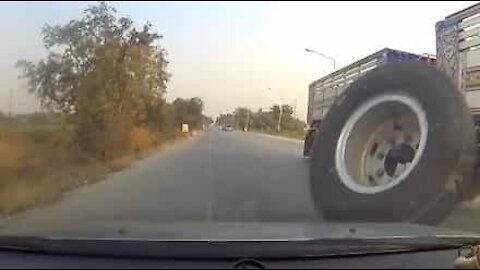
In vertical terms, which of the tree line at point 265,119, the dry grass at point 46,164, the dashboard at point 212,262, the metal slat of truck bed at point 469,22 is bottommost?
the dashboard at point 212,262

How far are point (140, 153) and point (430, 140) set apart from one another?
3.39 meters

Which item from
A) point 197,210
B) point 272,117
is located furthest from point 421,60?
point 197,210

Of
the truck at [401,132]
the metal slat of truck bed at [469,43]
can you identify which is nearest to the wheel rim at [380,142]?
the truck at [401,132]

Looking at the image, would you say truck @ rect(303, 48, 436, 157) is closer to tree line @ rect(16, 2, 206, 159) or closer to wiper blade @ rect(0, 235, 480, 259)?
tree line @ rect(16, 2, 206, 159)

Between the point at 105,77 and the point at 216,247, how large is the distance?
3.16 metres

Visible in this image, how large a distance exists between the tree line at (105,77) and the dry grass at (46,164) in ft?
0.88

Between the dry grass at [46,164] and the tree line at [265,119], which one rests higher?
the tree line at [265,119]

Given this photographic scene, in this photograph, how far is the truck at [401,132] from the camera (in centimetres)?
580

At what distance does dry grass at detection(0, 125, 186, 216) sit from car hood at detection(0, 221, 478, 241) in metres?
2.03

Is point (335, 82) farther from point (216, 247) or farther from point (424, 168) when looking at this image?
point (216, 247)

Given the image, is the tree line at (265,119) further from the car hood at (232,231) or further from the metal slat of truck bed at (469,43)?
the car hood at (232,231)

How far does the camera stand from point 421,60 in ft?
20.9

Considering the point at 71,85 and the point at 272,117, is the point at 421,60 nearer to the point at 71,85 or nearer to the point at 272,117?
the point at 272,117

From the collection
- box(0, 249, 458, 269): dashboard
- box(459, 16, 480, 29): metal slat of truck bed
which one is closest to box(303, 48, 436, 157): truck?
box(459, 16, 480, 29): metal slat of truck bed
